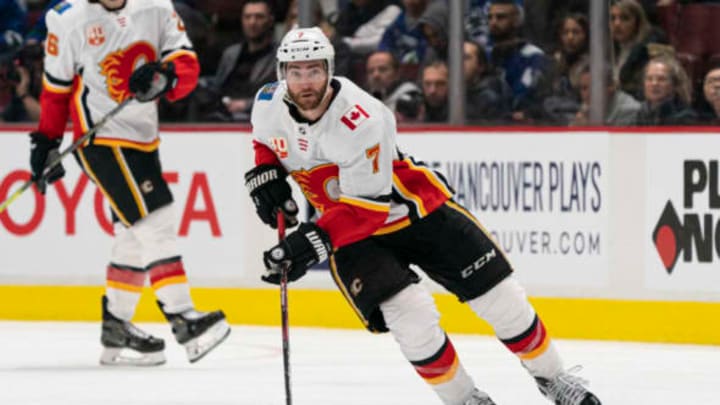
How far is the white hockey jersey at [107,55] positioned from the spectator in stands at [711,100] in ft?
6.50

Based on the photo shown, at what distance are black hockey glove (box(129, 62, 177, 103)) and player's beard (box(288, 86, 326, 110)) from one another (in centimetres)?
176

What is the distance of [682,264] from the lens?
22.7 ft

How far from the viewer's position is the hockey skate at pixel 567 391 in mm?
4945

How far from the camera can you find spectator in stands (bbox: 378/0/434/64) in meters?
7.73

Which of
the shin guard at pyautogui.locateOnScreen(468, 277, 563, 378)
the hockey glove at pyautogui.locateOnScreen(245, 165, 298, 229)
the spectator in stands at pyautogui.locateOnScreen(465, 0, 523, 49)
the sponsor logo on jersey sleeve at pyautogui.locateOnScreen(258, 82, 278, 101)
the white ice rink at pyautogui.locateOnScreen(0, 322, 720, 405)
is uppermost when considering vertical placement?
the sponsor logo on jersey sleeve at pyautogui.locateOnScreen(258, 82, 278, 101)

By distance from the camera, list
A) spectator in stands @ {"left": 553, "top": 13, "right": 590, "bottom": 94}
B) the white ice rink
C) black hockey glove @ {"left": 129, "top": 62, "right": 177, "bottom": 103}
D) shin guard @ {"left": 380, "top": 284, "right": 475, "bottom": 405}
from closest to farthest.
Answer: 1. shin guard @ {"left": 380, "top": 284, "right": 475, "bottom": 405}
2. the white ice rink
3. black hockey glove @ {"left": 129, "top": 62, "right": 177, "bottom": 103}
4. spectator in stands @ {"left": 553, "top": 13, "right": 590, "bottom": 94}

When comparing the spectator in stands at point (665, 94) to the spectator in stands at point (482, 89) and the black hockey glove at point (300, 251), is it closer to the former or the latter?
the spectator in stands at point (482, 89)

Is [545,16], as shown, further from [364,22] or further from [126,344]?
[126,344]

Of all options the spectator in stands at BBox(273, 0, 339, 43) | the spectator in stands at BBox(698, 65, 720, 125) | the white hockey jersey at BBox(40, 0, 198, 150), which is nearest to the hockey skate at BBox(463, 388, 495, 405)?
the white hockey jersey at BBox(40, 0, 198, 150)

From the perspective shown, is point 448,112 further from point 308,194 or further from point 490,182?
point 308,194

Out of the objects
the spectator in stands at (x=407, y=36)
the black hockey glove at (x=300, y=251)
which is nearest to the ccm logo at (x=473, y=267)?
the black hockey glove at (x=300, y=251)

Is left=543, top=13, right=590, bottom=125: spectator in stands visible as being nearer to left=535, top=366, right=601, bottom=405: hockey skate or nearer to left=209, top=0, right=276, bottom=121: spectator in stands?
left=209, top=0, right=276, bottom=121: spectator in stands

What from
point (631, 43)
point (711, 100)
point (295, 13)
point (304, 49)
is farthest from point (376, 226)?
point (295, 13)

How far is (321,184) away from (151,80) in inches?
65.2
